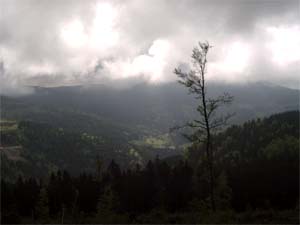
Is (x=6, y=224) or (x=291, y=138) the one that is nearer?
(x=6, y=224)

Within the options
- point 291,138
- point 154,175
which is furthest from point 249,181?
point 291,138

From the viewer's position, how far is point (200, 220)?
19188 mm

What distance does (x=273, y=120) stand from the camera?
190000 mm

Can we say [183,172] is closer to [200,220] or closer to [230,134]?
[200,220]

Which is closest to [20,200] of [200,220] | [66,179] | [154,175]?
[66,179]

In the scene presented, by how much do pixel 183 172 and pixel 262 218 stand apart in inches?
2901

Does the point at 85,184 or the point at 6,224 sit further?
the point at 85,184

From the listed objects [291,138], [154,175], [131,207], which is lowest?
[131,207]

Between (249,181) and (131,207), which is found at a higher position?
(249,181)

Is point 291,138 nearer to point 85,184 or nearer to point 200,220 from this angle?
point 85,184

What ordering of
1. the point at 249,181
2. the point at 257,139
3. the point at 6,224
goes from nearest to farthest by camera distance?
the point at 6,224
the point at 249,181
the point at 257,139

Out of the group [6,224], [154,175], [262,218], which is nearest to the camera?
[262,218]

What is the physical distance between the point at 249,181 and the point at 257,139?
100 meters

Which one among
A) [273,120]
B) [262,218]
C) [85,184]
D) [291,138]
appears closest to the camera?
[262,218]
